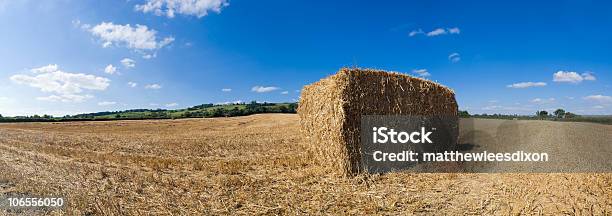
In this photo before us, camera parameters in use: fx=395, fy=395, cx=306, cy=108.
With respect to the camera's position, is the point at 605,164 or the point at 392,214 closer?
the point at 392,214

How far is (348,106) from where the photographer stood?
7906mm

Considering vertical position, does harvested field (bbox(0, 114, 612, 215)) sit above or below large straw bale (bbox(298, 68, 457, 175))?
below

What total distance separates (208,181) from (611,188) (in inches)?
271

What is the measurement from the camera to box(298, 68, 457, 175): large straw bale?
8000 millimetres

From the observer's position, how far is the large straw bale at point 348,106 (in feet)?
26.2

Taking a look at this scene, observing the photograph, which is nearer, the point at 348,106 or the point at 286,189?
the point at 286,189

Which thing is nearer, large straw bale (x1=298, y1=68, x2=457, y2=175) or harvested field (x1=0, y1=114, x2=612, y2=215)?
harvested field (x1=0, y1=114, x2=612, y2=215)

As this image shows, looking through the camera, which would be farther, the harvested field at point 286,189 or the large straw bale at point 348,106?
the large straw bale at point 348,106

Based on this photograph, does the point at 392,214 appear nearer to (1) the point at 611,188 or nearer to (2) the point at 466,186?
(2) the point at 466,186

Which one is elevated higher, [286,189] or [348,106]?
[348,106]

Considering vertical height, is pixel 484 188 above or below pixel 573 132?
below

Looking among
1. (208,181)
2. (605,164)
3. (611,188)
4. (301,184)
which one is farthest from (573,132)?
(208,181)

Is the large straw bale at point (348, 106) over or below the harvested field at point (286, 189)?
over

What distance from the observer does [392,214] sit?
5391 millimetres
